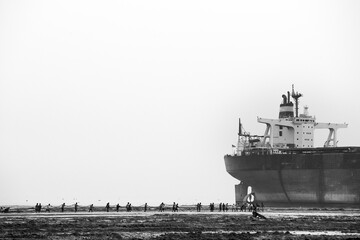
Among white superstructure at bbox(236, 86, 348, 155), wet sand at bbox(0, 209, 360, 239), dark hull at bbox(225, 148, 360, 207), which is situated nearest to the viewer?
wet sand at bbox(0, 209, 360, 239)

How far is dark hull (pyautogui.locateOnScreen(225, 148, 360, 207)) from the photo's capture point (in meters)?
90.2

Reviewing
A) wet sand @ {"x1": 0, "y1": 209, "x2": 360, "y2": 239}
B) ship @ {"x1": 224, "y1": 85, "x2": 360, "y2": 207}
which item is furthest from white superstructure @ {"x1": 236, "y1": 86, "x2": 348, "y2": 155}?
wet sand @ {"x1": 0, "y1": 209, "x2": 360, "y2": 239}

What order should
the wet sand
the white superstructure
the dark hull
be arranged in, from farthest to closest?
1. the white superstructure
2. the dark hull
3. the wet sand

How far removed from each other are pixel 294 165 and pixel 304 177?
1.99 metres

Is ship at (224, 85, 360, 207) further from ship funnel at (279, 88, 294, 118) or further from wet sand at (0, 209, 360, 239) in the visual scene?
wet sand at (0, 209, 360, 239)

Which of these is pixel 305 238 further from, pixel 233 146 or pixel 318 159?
pixel 233 146

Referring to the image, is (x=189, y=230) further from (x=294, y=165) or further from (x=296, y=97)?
(x=296, y=97)

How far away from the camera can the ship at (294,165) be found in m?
90.9

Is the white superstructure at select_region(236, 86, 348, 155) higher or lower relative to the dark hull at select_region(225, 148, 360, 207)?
higher

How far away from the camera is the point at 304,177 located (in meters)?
94.2

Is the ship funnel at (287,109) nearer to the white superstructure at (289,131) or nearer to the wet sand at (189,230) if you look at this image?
the white superstructure at (289,131)

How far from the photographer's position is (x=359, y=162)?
294ft

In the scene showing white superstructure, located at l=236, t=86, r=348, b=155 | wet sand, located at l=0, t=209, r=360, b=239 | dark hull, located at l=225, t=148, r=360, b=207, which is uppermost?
white superstructure, located at l=236, t=86, r=348, b=155

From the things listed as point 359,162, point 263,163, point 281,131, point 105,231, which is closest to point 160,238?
point 105,231
